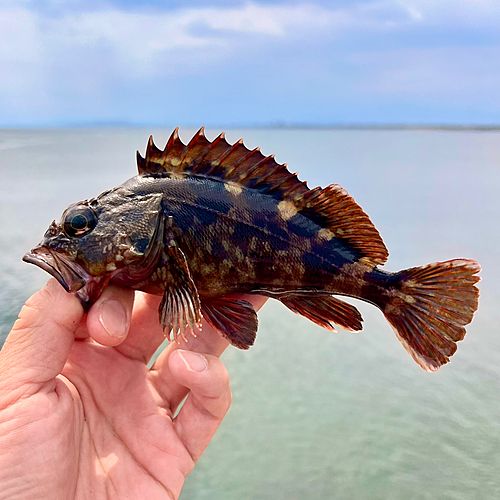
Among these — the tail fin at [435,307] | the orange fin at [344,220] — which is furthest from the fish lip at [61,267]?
the tail fin at [435,307]

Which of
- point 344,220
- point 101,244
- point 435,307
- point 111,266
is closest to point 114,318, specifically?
point 111,266

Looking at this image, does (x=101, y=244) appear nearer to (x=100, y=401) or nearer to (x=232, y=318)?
(x=232, y=318)

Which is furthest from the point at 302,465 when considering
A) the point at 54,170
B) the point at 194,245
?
the point at 54,170

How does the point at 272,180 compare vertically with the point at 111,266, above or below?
above

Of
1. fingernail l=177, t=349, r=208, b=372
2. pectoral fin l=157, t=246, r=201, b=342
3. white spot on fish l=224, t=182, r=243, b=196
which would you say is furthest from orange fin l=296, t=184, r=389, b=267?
fingernail l=177, t=349, r=208, b=372

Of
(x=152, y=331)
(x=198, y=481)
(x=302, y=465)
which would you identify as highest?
(x=152, y=331)

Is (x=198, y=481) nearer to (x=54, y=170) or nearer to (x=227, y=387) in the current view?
(x=227, y=387)

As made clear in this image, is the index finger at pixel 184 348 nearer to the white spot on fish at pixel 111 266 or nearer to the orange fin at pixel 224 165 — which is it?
the orange fin at pixel 224 165
